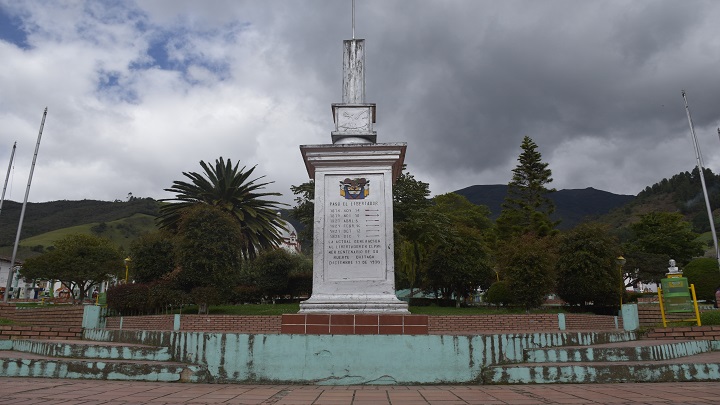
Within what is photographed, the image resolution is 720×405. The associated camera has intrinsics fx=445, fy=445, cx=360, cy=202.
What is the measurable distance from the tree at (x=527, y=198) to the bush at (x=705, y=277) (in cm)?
1183

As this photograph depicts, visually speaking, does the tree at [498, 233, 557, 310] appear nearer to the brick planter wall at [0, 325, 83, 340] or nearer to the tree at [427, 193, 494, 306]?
the tree at [427, 193, 494, 306]

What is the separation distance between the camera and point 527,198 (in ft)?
126

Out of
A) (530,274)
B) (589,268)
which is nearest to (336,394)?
(530,274)

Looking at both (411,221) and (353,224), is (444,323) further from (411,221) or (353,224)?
(411,221)

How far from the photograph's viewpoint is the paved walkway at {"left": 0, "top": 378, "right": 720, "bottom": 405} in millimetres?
3725

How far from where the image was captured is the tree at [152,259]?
69.9ft

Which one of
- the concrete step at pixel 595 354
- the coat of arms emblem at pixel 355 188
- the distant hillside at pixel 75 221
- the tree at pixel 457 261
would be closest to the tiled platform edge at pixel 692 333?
the concrete step at pixel 595 354

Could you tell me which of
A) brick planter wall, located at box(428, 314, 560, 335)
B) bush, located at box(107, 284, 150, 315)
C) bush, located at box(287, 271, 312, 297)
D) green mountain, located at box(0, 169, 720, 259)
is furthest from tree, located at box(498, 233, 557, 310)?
green mountain, located at box(0, 169, 720, 259)

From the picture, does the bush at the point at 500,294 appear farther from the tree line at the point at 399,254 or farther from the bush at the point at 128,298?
the bush at the point at 128,298

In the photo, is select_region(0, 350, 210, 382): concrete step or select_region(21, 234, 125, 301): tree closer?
select_region(0, 350, 210, 382): concrete step

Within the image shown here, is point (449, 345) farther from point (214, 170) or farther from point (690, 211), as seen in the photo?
point (690, 211)

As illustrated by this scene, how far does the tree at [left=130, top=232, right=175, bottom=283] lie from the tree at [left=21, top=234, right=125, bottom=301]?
13.3 m

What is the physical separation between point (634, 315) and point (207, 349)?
9.48m

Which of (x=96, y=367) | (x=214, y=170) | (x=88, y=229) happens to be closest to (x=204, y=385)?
(x=96, y=367)
